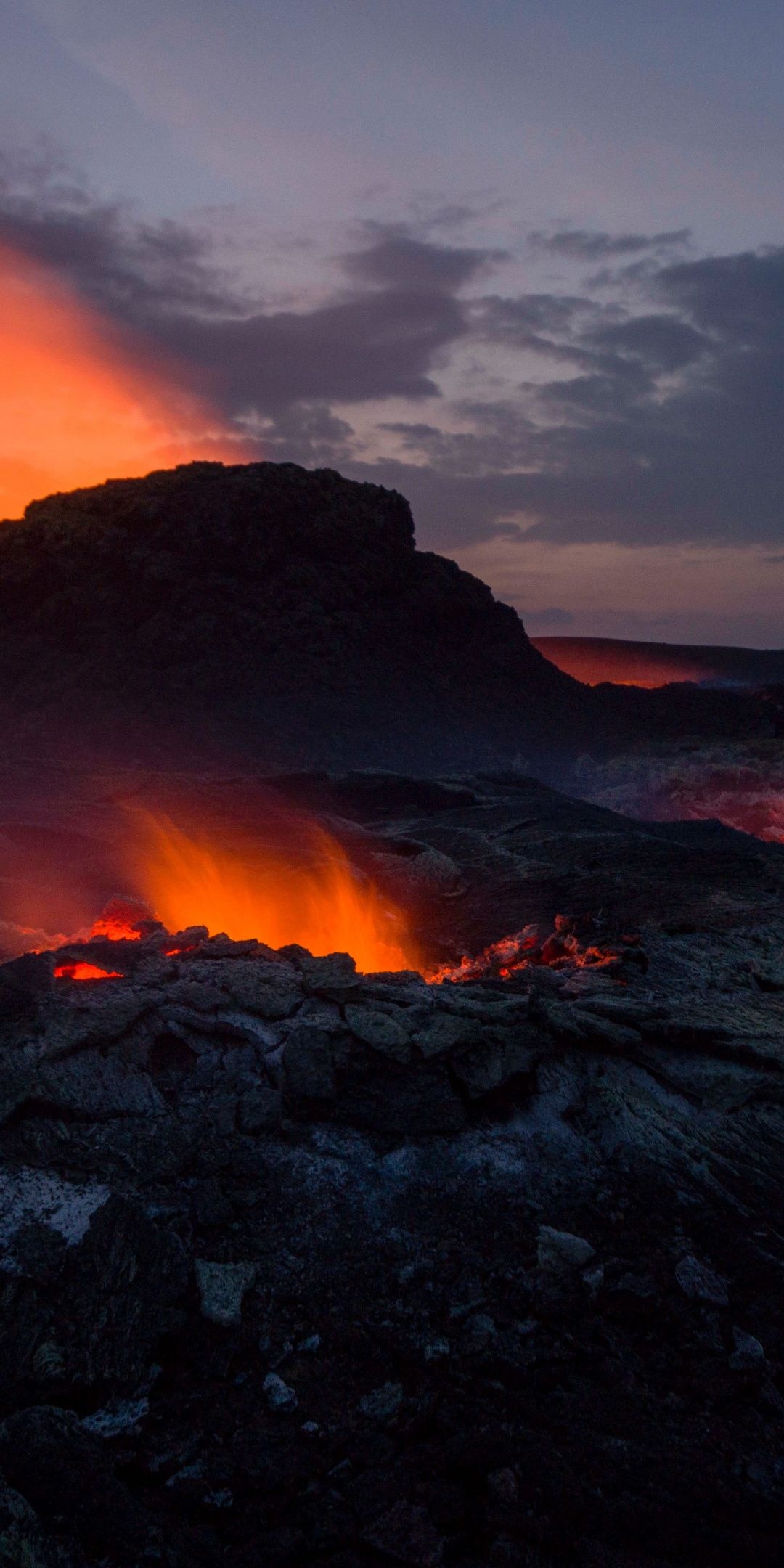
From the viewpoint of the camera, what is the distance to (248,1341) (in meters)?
3.97

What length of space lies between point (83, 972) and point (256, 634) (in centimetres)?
2222

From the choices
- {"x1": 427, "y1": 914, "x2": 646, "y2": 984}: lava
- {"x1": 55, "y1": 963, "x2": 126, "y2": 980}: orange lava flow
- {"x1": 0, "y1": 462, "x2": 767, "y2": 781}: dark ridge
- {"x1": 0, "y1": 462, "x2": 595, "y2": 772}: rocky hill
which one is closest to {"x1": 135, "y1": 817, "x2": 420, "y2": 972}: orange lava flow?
{"x1": 427, "y1": 914, "x2": 646, "y2": 984}: lava

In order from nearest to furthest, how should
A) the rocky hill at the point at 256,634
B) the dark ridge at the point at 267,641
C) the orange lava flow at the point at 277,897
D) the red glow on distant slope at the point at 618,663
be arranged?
the orange lava flow at the point at 277,897
the dark ridge at the point at 267,641
the rocky hill at the point at 256,634
the red glow on distant slope at the point at 618,663

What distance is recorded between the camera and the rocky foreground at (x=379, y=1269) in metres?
3.35

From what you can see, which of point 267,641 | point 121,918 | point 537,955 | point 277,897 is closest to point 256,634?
point 267,641

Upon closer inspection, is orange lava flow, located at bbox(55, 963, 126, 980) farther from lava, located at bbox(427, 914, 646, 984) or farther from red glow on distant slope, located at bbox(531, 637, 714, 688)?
red glow on distant slope, located at bbox(531, 637, 714, 688)

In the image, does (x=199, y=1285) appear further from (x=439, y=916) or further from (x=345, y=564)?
(x=345, y=564)

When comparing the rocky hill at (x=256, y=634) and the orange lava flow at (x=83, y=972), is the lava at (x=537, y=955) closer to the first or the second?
the orange lava flow at (x=83, y=972)

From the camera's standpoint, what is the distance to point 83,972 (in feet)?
19.5

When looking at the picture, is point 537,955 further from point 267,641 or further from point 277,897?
point 267,641

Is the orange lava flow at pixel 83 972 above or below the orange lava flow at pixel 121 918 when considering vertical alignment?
above

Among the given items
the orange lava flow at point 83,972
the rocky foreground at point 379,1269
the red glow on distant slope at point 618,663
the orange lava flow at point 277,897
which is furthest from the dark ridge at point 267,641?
the red glow on distant slope at point 618,663

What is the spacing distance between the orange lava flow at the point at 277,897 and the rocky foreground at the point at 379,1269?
3138mm

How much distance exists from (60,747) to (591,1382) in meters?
22.2
